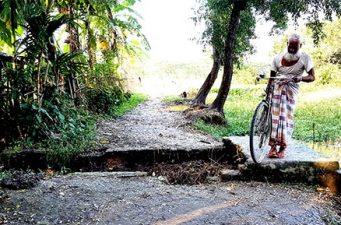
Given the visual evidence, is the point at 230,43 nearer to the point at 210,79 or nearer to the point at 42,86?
the point at 210,79

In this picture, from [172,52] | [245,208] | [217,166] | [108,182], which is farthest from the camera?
[172,52]

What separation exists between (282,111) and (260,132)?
421 mm

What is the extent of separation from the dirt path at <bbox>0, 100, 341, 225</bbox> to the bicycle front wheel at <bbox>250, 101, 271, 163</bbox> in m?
0.43

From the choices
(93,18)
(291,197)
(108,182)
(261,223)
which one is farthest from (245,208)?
(93,18)

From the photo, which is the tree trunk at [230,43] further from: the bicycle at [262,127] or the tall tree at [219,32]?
the bicycle at [262,127]

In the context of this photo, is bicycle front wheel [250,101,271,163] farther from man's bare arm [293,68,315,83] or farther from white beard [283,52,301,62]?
white beard [283,52,301,62]

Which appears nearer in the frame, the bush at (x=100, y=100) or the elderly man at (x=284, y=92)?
the elderly man at (x=284, y=92)

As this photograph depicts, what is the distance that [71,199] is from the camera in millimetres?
4035

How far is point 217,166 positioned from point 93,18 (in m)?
3.75

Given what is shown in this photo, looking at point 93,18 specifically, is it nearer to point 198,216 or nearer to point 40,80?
point 40,80

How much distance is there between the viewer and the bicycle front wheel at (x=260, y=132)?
16.0 ft

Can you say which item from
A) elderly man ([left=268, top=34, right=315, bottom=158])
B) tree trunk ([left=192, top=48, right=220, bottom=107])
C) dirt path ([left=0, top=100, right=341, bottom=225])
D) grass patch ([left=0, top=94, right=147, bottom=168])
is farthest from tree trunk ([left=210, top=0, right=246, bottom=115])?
dirt path ([left=0, top=100, right=341, bottom=225])

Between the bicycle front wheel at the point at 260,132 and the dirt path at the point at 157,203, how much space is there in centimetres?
43

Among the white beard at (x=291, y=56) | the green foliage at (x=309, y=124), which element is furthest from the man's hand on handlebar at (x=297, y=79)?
the green foliage at (x=309, y=124)
